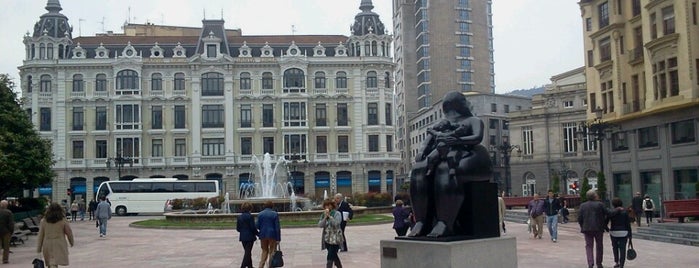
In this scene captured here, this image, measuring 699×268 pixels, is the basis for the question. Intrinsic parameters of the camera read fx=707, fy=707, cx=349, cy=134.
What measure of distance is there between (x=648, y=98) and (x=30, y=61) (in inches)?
2151

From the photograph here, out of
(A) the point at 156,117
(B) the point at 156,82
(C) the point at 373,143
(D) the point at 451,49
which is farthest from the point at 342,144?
(D) the point at 451,49

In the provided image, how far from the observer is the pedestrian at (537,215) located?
2181cm

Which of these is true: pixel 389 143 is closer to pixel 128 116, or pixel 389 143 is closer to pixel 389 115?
pixel 389 115

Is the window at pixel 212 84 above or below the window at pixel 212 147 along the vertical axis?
above

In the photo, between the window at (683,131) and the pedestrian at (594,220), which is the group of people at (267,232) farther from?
the window at (683,131)

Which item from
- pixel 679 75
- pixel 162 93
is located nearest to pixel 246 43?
pixel 162 93

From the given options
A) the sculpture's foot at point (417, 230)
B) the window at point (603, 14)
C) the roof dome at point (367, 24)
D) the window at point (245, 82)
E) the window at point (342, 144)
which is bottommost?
the sculpture's foot at point (417, 230)

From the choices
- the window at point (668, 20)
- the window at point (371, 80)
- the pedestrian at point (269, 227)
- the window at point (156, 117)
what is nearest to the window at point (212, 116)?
the window at point (156, 117)

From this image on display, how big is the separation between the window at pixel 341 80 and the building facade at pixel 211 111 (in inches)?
3.8

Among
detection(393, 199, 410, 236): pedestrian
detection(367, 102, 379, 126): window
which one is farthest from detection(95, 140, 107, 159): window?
detection(393, 199, 410, 236): pedestrian

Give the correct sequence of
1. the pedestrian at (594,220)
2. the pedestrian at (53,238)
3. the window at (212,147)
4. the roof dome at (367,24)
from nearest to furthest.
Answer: the pedestrian at (53,238) < the pedestrian at (594,220) < the window at (212,147) < the roof dome at (367,24)

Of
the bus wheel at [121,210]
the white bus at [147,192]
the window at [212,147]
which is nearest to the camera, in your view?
the white bus at [147,192]

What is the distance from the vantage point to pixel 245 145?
67.1 m

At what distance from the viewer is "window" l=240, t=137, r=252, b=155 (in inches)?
2635
